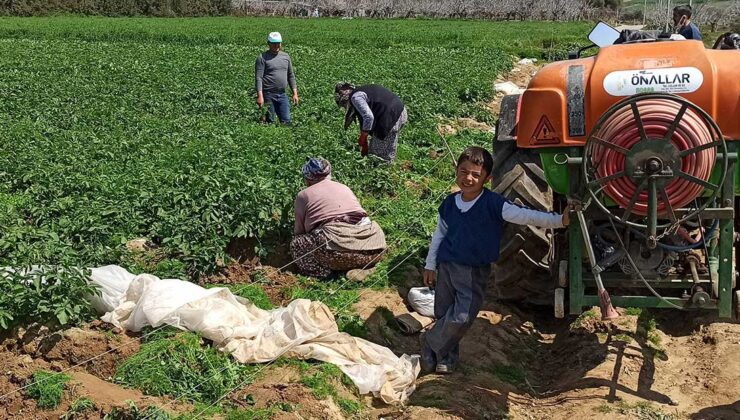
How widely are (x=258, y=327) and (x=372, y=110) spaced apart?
4572mm

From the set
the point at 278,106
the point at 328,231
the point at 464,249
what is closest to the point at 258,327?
the point at 464,249

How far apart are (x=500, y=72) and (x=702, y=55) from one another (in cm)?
1731

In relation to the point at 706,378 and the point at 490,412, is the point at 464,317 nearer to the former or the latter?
the point at 490,412

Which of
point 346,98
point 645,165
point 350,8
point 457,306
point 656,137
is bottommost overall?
point 457,306

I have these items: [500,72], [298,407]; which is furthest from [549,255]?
[500,72]

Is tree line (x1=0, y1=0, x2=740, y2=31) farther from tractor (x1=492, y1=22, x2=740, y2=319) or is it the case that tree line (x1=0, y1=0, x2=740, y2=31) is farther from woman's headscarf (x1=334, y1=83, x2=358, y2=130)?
tractor (x1=492, y1=22, x2=740, y2=319)

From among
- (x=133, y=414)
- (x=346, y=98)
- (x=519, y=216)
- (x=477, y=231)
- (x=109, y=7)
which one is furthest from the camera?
(x=109, y=7)

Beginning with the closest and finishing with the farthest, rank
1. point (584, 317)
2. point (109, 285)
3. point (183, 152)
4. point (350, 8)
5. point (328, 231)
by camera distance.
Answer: point (109, 285), point (584, 317), point (328, 231), point (183, 152), point (350, 8)

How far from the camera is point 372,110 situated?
9.40 metres

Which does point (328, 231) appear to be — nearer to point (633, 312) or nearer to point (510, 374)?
point (510, 374)

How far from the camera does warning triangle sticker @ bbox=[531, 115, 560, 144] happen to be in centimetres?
501

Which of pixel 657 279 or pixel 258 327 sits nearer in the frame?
pixel 657 279

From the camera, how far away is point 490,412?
16.1 ft

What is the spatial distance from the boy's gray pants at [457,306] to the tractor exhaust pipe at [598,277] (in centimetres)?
80
